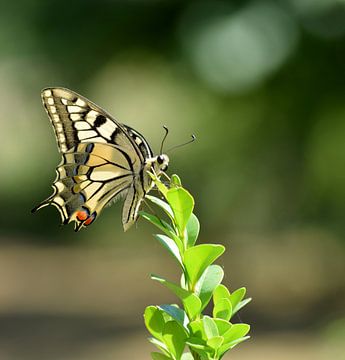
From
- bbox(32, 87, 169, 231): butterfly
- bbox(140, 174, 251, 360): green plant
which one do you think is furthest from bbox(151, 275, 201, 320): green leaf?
bbox(32, 87, 169, 231): butterfly

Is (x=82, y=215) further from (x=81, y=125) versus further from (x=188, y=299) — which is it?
(x=188, y=299)

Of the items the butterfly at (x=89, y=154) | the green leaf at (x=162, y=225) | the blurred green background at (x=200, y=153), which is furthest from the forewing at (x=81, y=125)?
the blurred green background at (x=200, y=153)

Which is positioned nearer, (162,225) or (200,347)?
(200,347)

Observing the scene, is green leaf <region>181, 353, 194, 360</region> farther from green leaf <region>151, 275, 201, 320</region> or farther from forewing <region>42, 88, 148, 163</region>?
forewing <region>42, 88, 148, 163</region>

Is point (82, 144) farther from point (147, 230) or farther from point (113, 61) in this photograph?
point (147, 230)

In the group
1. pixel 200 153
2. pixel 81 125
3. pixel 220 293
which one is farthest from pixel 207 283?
pixel 200 153

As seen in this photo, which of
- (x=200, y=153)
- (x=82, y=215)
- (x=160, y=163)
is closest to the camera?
(x=160, y=163)

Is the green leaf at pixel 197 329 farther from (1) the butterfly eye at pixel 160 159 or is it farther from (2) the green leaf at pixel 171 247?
(1) the butterfly eye at pixel 160 159
